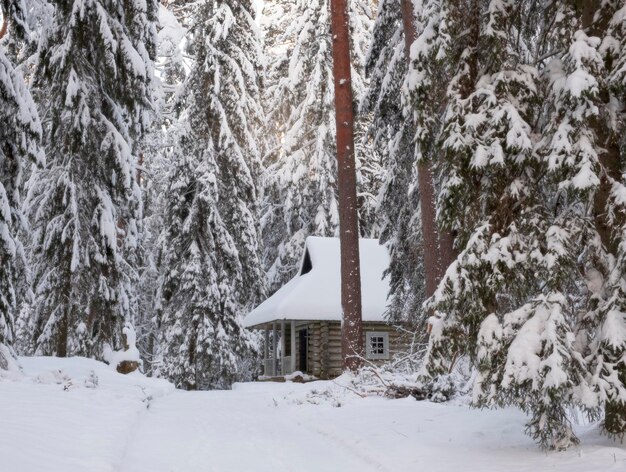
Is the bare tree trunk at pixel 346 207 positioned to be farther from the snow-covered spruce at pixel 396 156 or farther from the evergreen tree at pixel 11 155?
the evergreen tree at pixel 11 155

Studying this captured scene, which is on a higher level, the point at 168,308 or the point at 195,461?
the point at 168,308

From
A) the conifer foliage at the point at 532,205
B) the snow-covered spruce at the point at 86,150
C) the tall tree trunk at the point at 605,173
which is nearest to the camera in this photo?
the conifer foliage at the point at 532,205

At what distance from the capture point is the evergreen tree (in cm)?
1015

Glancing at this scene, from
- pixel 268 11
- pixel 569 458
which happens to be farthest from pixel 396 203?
pixel 268 11

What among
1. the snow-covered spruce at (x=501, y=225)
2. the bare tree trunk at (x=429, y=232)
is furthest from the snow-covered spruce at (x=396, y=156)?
the snow-covered spruce at (x=501, y=225)

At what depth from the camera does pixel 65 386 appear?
433 inches

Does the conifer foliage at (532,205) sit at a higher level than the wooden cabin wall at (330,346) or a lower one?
higher

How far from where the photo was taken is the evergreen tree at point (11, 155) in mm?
10148

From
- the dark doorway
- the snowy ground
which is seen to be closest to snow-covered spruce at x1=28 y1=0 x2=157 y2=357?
the snowy ground

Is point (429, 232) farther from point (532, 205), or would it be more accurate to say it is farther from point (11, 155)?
point (11, 155)

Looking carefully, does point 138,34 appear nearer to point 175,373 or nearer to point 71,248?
point 71,248

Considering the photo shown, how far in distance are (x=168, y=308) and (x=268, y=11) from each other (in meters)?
25.4

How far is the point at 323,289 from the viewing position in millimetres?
26406

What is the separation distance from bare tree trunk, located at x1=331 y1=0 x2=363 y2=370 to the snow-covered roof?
26.8 feet
